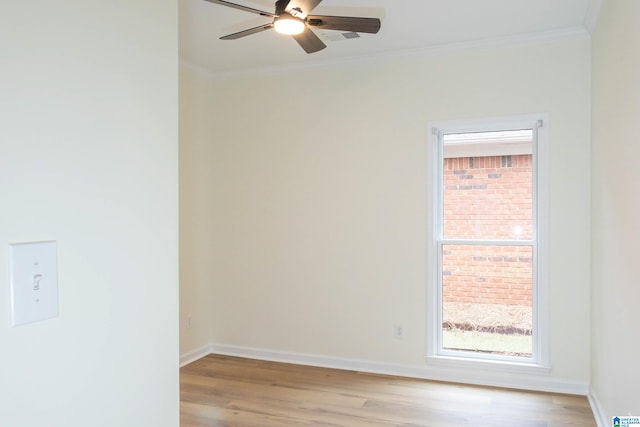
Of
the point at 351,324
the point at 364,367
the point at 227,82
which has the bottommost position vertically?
the point at 364,367

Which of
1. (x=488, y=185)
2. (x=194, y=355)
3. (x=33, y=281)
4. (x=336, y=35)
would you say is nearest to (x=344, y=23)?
(x=336, y=35)

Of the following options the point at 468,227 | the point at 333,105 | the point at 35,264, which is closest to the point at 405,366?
the point at 468,227

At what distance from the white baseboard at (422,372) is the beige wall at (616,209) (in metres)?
0.31

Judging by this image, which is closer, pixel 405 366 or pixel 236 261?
pixel 405 366

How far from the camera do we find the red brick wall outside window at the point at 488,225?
3.85m

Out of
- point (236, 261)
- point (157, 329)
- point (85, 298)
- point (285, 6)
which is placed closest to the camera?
point (85, 298)

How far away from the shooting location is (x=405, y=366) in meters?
4.08

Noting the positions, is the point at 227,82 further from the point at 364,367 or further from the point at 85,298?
the point at 85,298

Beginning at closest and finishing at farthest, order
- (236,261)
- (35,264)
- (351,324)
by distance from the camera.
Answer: (35,264) < (351,324) < (236,261)

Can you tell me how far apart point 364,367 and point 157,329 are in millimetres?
3416

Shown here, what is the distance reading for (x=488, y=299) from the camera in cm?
398

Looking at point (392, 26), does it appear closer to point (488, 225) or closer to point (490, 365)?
point (488, 225)

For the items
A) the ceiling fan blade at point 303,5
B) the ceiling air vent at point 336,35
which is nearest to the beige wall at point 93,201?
the ceiling fan blade at point 303,5

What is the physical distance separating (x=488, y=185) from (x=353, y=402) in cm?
208
